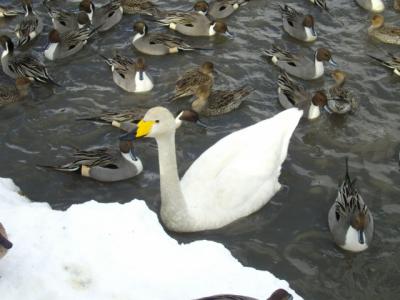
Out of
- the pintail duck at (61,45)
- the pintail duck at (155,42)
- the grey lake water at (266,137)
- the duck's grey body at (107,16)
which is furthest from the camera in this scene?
the duck's grey body at (107,16)

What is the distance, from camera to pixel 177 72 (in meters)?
10.4

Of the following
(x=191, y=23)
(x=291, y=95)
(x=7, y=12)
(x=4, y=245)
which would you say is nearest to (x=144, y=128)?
(x=4, y=245)

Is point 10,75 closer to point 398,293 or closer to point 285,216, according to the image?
point 285,216

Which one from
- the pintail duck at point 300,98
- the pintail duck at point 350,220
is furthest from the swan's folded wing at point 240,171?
the pintail duck at point 300,98

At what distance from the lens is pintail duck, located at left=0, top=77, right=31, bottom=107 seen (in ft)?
30.8

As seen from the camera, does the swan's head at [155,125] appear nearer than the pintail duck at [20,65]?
Yes

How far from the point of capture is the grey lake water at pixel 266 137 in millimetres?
7070

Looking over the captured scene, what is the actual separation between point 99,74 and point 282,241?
442 cm

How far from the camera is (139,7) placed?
38.3 ft

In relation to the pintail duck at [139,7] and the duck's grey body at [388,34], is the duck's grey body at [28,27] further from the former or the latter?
the duck's grey body at [388,34]

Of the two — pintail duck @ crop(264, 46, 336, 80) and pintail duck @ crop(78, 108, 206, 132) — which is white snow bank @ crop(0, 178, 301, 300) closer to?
pintail duck @ crop(78, 108, 206, 132)

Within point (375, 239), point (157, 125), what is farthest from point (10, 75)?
point (375, 239)

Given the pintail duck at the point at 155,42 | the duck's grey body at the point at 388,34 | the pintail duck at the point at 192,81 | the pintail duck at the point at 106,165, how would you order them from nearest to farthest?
1. the pintail duck at the point at 106,165
2. the pintail duck at the point at 192,81
3. the pintail duck at the point at 155,42
4. the duck's grey body at the point at 388,34

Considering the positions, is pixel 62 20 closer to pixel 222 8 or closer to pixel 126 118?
pixel 222 8
